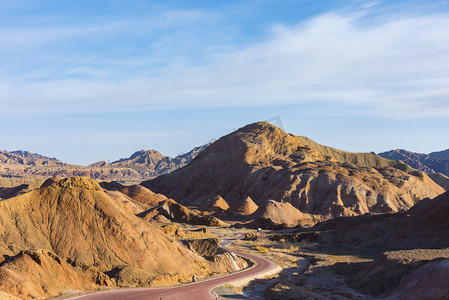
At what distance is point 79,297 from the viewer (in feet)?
101

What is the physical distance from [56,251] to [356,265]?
29.3 metres

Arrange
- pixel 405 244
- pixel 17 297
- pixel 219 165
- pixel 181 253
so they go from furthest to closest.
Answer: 1. pixel 219 165
2. pixel 405 244
3. pixel 181 253
4. pixel 17 297

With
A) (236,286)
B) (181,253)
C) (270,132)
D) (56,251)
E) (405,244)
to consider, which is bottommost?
(405,244)

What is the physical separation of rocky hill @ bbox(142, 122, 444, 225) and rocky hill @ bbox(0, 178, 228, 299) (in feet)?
240

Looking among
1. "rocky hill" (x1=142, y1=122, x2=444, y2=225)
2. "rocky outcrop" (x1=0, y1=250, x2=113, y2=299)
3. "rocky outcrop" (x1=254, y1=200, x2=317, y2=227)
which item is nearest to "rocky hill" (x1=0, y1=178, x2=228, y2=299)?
"rocky outcrop" (x1=0, y1=250, x2=113, y2=299)

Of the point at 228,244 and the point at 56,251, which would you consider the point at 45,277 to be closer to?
the point at 56,251

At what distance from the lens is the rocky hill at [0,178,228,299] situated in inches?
1254

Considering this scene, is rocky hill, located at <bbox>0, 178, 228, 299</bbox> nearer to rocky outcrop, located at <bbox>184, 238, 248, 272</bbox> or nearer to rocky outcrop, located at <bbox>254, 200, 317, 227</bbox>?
rocky outcrop, located at <bbox>184, 238, 248, 272</bbox>

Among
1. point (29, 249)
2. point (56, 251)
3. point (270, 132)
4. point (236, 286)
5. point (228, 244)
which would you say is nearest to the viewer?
point (29, 249)

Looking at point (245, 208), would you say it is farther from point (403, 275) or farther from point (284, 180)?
point (403, 275)

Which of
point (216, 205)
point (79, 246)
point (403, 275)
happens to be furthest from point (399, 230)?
point (216, 205)

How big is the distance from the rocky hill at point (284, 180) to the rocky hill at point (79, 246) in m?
73.3

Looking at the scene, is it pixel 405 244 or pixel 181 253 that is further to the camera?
pixel 405 244

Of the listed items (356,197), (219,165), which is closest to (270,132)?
(219,165)
